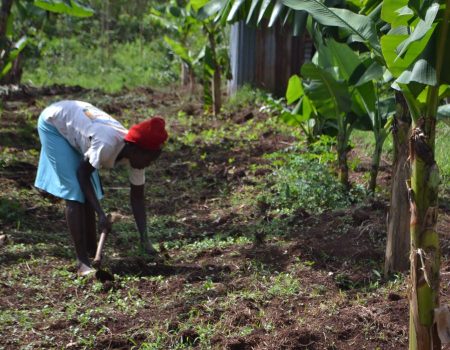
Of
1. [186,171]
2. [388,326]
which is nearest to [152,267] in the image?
[388,326]

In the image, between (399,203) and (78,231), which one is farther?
(78,231)

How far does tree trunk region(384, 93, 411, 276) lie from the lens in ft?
16.2

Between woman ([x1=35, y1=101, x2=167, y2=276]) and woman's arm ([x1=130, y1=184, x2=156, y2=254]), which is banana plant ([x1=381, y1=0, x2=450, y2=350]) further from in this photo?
woman's arm ([x1=130, y1=184, x2=156, y2=254])

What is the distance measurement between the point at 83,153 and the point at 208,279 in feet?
4.34

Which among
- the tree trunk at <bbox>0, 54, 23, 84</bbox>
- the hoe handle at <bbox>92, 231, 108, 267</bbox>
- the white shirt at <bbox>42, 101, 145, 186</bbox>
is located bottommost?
the hoe handle at <bbox>92, 231, 108, 267</bbox>

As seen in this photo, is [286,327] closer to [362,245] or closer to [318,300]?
[318,300]

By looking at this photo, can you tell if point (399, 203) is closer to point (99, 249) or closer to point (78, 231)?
point (99, 249)

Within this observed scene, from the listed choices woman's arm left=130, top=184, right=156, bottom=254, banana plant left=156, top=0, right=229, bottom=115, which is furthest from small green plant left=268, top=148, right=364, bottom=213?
banana plant left=156, top=0, right=229, bottom=115

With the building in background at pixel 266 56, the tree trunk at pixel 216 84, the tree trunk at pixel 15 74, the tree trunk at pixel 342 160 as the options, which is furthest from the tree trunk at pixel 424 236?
the tree trunk at pixel 15 74

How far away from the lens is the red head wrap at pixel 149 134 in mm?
5445

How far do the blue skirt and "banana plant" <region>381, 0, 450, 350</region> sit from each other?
110 inches

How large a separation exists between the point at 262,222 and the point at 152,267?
1453 mm

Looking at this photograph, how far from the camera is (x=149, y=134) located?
545cm

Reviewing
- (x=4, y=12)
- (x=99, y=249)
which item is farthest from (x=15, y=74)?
(x=99, y=249)
